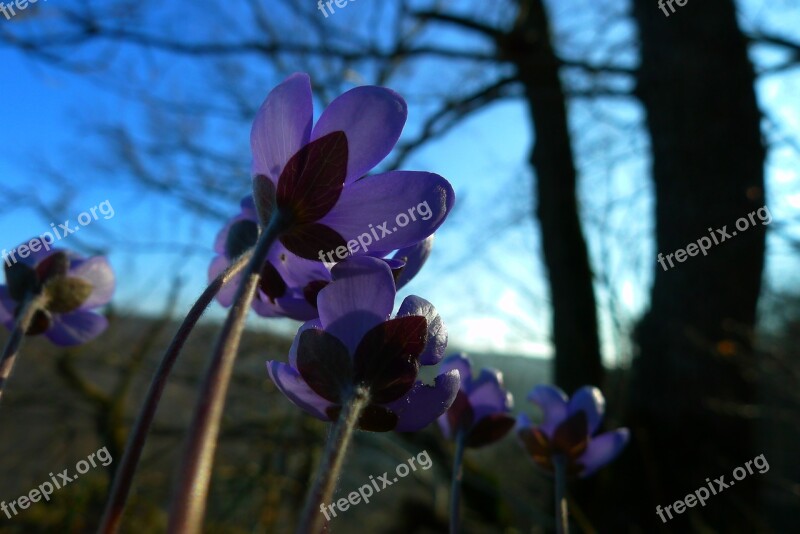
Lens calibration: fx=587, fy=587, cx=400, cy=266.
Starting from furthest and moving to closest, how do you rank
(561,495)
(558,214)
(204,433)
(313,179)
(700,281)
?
(558,214) < (700,281) < (561,495) < (313,179) < (204,433)

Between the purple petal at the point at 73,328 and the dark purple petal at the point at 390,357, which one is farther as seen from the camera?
the purple petal at the point at 73,328

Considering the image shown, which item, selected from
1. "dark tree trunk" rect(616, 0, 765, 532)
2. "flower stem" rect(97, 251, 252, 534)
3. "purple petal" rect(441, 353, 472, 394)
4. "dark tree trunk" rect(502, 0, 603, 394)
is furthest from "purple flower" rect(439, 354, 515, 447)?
"dark tree trunk" rect(502, 0, 603, 394)

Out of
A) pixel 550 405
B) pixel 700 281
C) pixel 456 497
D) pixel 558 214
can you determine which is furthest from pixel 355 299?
pixel 558 214

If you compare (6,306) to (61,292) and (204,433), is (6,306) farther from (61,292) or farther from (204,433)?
(204,433)

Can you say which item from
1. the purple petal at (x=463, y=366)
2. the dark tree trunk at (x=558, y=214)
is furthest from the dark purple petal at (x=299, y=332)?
the dark tree trunk at (x=558, y=214)

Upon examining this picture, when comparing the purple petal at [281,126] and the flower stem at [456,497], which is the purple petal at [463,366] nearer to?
the flower stem at [456,497]

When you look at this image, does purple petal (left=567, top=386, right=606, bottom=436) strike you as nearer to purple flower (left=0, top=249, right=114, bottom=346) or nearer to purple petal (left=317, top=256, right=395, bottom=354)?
purple petal (left=317, top=256, right=395, bottom=354)

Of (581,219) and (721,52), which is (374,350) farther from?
(581,219)
